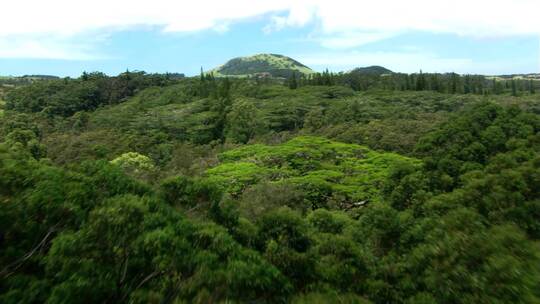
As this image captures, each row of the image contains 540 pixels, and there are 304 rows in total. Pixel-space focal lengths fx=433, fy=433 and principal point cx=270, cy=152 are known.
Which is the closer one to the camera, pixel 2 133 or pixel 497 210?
pixel 497 210

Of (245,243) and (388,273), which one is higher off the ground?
(245,243)

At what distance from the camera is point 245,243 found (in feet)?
52.3

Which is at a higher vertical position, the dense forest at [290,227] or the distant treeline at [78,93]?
the distant treeline at [78,93]

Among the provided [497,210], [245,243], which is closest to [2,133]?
[245,243]

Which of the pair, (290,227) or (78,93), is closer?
(290,227)

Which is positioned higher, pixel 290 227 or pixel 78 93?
pixel 78 93

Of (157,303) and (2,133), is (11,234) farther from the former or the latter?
(2,133)

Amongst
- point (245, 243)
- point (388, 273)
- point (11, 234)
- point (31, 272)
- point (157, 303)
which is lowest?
point (388, 273)

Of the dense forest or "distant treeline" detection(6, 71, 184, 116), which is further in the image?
"distant treeline" detection(6, 71, 184, 116)

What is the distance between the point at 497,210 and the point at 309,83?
11377 centimetres

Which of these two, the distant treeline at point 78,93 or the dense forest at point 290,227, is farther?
the distant treeline at point 78,93

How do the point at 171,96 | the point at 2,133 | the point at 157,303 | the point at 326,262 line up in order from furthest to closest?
the point at 171,96 → the point at 2,133 → the point at 326,262 → the point at 157,303

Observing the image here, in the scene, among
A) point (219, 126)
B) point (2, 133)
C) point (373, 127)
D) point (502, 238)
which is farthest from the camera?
point (219, 126)

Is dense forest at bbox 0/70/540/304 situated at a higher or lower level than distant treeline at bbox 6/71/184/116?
lower
